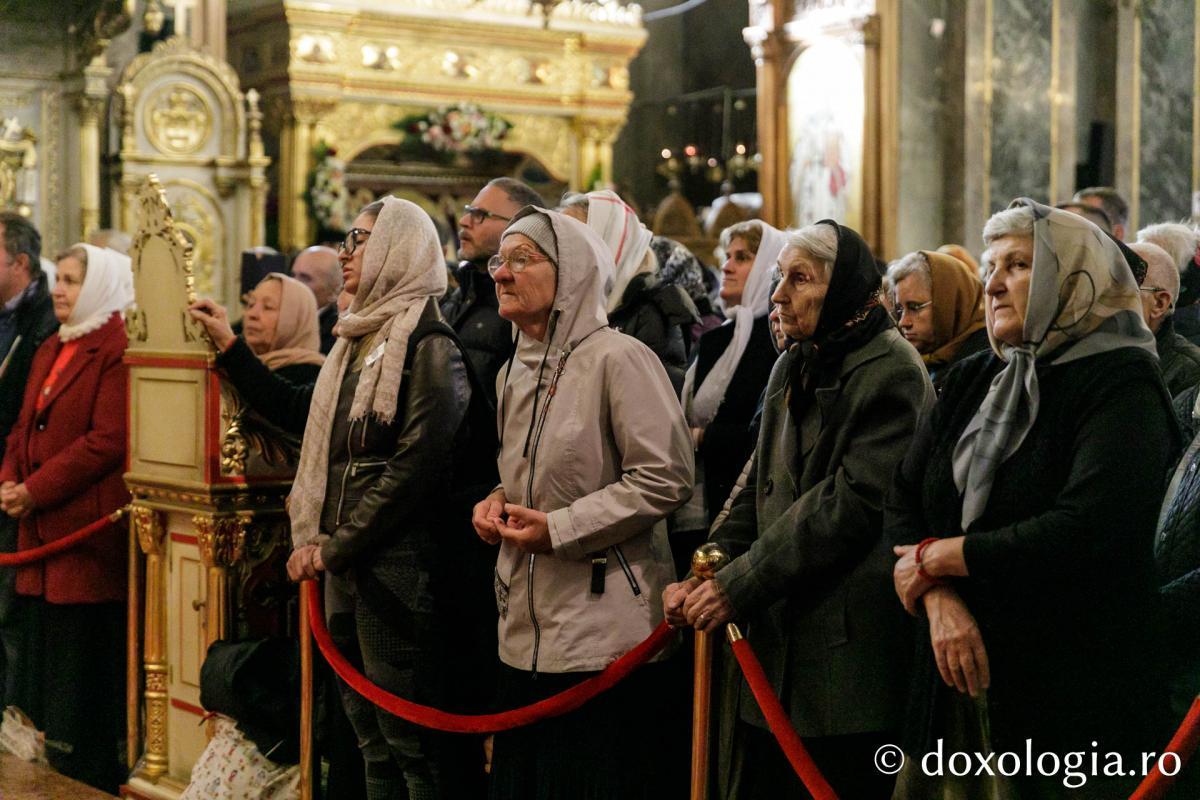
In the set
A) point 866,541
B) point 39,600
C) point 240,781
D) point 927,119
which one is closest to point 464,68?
point 927,119

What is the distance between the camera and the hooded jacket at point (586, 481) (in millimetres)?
3400

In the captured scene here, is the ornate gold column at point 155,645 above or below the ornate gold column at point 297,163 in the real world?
below

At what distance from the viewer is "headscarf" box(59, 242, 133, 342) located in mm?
5391

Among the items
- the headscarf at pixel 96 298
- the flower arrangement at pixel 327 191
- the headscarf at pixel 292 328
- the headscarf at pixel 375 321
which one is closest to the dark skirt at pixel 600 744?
the headscarf at pixel 375 321

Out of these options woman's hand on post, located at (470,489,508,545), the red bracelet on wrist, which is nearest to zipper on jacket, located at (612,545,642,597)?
woman's hand on post, located at (470,489,508,545)

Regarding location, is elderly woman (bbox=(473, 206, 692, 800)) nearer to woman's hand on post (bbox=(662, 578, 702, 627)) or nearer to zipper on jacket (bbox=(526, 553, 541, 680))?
zipper on jacket (bbox=(526, 553, 541, 680))

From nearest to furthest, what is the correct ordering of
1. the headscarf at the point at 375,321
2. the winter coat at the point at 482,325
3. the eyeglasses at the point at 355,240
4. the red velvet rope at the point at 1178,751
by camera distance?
the red velvet rope at the point at 1178,751, the headscarf at the point at 375,321, the eyeglasses at the point at 355,240, the winter coat at the point at 482,325

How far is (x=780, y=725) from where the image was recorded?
3.08 metres

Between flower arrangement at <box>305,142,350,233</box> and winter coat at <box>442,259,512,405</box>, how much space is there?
886cm

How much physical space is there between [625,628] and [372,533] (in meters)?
0.76

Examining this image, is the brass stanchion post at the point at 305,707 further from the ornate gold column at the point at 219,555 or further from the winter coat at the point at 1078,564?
the winter coat at the point at 1078,564

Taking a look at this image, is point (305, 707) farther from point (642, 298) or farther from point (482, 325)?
point (642, 298)

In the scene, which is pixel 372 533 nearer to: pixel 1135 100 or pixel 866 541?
pixel 866 541

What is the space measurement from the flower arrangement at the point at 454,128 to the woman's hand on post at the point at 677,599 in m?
11.3
